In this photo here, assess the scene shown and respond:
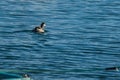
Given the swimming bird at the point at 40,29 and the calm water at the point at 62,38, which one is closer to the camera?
the calm water at the point at 62,38

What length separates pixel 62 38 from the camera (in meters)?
47.2

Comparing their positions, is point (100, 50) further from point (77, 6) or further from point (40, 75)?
point (77, 6)

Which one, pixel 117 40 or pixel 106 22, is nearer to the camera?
pixel 117 40

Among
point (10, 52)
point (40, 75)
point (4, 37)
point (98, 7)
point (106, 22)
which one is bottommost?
point (40, 75)

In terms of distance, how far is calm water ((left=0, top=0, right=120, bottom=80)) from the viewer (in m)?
38.4

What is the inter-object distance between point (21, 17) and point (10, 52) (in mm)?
14274

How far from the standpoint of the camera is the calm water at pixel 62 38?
126 feet

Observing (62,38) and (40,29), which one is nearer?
(62,38)

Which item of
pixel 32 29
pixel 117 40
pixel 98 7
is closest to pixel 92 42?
pixel 117 40

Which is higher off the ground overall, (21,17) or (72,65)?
(21,17)

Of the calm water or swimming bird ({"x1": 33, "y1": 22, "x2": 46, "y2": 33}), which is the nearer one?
the calm water

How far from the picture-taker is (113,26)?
52344 millimetres

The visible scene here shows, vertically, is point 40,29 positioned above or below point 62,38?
above

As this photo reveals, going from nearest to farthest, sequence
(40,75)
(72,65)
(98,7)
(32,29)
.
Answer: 1. (40,75)
2. (72,65)
3. (32,29)
4. (98,7)
